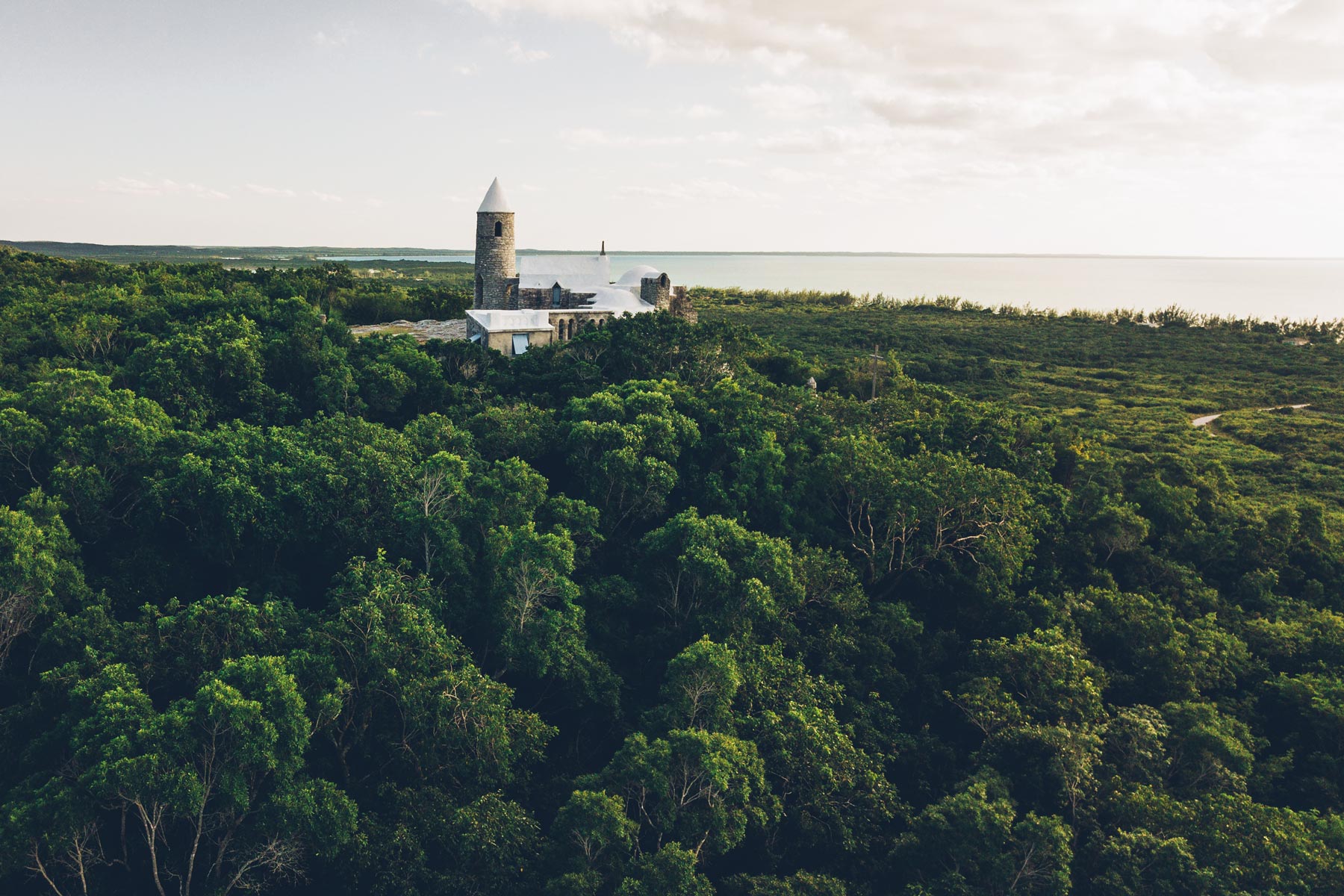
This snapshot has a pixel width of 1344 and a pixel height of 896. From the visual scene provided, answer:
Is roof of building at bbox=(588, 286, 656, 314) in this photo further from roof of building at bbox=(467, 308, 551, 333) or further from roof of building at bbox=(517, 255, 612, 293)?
roof of building at bbox=(467, 308, 551, 333)

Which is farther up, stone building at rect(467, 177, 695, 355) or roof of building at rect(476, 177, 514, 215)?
roof of building at rect(476, 177, 514, 215)

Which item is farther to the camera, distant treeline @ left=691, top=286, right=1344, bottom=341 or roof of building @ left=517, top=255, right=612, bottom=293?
distant treeline @ left=691, top=286, right=1344, bottom=341

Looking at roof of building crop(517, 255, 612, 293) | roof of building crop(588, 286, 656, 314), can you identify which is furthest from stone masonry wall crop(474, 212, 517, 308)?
roof of building crop(588, 286, 656, 314)

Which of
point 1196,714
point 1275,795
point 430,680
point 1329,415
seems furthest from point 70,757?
point 1329,415

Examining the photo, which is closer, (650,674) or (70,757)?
(70,757)

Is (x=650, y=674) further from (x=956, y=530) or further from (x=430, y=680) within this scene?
(x=956, y=530)

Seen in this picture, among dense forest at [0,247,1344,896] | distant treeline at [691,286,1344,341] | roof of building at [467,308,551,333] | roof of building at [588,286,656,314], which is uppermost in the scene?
distant treeline at [691,286,1344,341]
